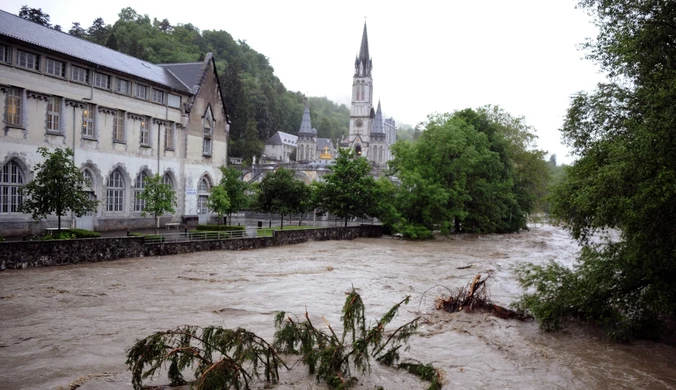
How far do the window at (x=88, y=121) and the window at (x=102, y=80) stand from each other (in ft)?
6.04

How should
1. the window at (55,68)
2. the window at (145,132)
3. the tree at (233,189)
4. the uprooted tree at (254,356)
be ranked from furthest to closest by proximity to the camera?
the tree at (233,189), the window at (145,132), the window at (55,68), the uprooted tree at (254,356)

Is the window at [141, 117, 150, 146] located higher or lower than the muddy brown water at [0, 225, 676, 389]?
higher

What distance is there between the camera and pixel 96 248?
2636cm

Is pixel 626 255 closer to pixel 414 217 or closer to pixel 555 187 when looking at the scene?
pixel 555 187

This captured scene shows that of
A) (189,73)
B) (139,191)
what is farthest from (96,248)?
(189,73)

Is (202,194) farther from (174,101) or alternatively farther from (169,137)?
(174,101)

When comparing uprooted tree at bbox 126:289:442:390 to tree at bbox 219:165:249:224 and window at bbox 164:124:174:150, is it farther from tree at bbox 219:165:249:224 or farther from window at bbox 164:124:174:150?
window at bbox 164:124:174:150

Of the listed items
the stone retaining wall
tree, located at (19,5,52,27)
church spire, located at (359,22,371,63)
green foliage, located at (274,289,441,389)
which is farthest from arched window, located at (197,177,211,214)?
church spire, located at (359,22,371,63)

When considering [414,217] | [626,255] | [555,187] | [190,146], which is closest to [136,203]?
[190,146]

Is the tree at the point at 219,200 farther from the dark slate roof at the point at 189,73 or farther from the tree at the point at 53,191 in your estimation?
the tree at the point at 53,191

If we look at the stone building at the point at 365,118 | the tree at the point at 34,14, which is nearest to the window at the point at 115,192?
the tree at the point at 34,14

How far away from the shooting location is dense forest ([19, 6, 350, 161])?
341 ft

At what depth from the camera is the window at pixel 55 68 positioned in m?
35.3

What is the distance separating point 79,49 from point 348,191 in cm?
2440
